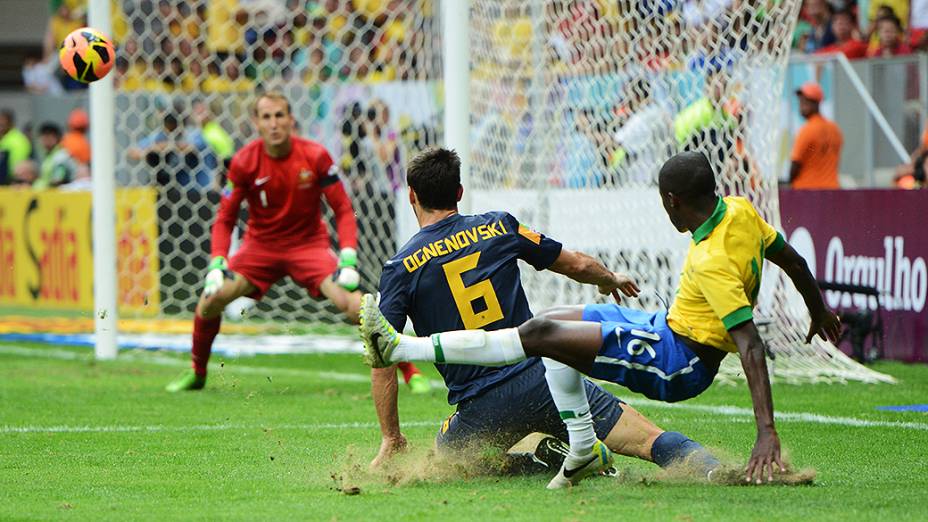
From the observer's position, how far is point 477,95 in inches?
Answer: 527

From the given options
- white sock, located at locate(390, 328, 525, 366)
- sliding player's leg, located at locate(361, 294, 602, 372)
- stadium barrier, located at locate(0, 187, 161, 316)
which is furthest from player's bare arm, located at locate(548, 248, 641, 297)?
stadium barrier, located at locate(0, 187, 161, 316)

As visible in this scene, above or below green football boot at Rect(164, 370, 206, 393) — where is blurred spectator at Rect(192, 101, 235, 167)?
above

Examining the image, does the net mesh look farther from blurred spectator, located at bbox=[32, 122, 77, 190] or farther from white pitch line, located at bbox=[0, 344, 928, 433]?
white pitch line, located at bbox=[0, 344, 928, 433]

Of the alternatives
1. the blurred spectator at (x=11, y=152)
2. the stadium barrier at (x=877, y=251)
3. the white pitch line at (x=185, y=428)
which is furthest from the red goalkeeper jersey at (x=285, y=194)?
the blurred spectator at (x=11, y=152)

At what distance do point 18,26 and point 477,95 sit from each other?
63.2 feet

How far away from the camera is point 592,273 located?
7.08m

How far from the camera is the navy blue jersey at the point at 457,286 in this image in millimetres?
6703

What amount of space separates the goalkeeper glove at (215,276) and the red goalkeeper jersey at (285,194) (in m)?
0.30

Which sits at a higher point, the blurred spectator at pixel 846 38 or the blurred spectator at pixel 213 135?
the blurred spectator at pixel 846 38

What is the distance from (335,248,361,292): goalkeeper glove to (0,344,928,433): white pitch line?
4.65 feet

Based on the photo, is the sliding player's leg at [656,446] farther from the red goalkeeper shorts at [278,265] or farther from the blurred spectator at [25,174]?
the blurred spectator at [25,174]

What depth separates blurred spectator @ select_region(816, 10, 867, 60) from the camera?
1608cm

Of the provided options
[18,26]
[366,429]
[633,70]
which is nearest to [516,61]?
[633,70]

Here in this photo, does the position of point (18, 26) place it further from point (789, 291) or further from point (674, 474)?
point (674, 474)
